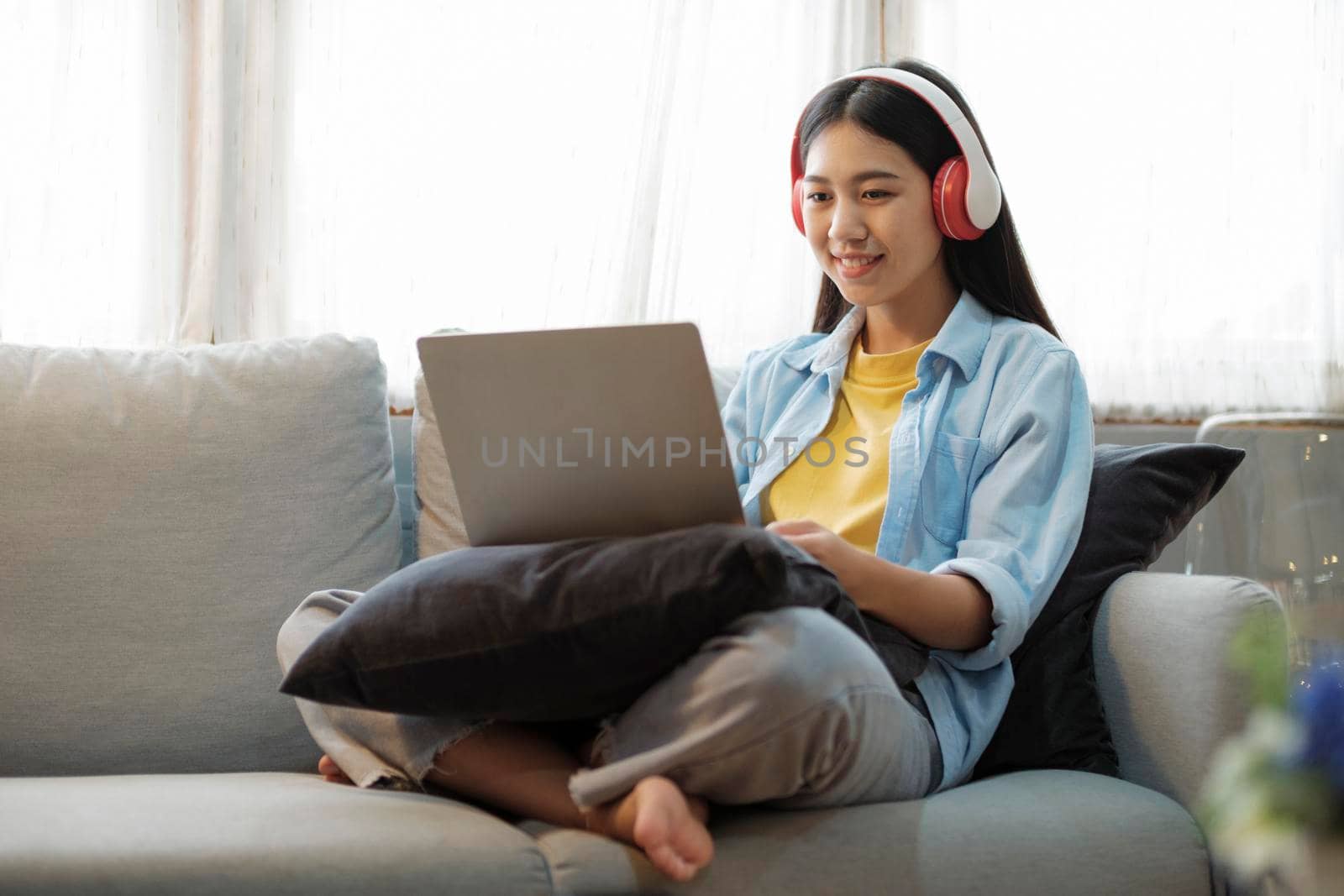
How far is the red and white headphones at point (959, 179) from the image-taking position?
4.58ft

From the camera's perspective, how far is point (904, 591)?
46.4 inches

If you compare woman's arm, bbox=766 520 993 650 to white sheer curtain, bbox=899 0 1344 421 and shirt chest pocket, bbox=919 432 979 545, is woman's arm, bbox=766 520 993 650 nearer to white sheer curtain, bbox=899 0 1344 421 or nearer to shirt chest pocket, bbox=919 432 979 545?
shirt chest pocket, bbox=919 432 979 545

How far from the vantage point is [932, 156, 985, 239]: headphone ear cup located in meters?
1.41

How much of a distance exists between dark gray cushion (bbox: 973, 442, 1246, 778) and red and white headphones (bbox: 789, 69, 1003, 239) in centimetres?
33

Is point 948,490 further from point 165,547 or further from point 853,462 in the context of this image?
point 165,547

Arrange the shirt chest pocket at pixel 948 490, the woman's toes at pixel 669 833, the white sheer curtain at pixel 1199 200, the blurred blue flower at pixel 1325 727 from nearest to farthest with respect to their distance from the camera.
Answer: the blurred blue flower at pixel 1325 727 → the woman's toes at pixel 669 833 → the shirt chest pocket at pixel 948 490 → the white sheer curtain at pixel 1199 200

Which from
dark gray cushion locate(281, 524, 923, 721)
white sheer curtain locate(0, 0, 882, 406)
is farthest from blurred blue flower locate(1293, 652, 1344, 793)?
white sheer curtain locate(0, 0, 882, 406)

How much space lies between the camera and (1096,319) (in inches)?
84.2

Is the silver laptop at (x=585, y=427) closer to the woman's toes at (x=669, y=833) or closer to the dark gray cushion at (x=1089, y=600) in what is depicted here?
the woman's toes at (x=669, y=833)

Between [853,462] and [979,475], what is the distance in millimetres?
158

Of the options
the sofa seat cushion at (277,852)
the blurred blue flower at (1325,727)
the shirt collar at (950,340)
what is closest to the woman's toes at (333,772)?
the sofa seat cushion at (277,852)

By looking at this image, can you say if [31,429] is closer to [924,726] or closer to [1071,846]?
[924,726]

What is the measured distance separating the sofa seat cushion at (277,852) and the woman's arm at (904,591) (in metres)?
0.38

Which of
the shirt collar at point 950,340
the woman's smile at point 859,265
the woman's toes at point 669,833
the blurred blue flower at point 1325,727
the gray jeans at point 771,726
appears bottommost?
the woman's toes at point 669,833
